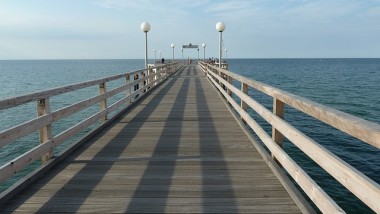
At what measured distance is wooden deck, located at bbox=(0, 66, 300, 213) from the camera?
3.23 metres

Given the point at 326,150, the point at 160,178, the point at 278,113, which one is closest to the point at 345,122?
the point at 326,150

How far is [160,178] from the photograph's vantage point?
394 cm

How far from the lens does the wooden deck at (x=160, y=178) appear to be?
3230 mm

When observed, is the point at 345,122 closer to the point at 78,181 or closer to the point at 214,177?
the point at 214,177

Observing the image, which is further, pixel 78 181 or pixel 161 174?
pixel 161 174

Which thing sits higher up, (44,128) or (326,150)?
(326,150)

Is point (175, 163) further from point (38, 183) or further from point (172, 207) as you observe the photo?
point (38, 183)

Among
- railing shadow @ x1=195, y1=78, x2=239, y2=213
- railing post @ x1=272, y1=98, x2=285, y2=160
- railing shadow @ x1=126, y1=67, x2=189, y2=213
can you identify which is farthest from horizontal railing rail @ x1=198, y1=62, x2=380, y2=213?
railing shadow @ x1=126, y1=67, x2=189, y2=213

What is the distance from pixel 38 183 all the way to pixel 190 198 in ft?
6.06

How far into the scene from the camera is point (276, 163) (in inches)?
166

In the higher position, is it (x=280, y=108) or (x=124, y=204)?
(x=280, y=108)

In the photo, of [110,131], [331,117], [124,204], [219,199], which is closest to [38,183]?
[124,204]

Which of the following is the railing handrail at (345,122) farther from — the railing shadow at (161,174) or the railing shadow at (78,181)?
the railing shadow at (78,181)

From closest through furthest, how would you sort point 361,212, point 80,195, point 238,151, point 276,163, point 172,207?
1. point 172,207
2. point 80,195
3. point 276,163
4. point 238,151
5. point 361,212
